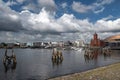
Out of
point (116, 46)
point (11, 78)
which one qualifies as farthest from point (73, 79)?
point (116, 46)

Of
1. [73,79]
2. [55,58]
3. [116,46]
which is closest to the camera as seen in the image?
[73,79]

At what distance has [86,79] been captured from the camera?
24094 millimetres

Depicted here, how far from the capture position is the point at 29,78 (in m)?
37.0

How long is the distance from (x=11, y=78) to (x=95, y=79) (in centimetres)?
1938

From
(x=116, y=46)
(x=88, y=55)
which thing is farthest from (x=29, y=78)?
(x=116, y=46)

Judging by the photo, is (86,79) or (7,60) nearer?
(86,79)

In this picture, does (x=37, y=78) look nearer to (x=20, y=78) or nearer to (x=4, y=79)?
(x=20, y=78)

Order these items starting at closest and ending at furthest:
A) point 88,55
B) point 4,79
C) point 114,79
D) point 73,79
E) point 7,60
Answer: point 114,79 < point 73,79 < point 4,79 < point 7,60 < point 88,55

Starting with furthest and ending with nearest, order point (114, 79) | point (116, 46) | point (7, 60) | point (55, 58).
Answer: point (116, 46) → point (55, 58) → point (7, 60) → point (114, 79)

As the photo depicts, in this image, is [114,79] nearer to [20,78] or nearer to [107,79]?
[107,79]

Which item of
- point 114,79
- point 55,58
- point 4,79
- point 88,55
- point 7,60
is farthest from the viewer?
point 88,55

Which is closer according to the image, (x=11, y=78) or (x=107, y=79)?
(x=107, y=79)

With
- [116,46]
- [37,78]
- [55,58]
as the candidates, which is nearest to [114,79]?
[37,78]

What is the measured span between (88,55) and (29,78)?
224ft
